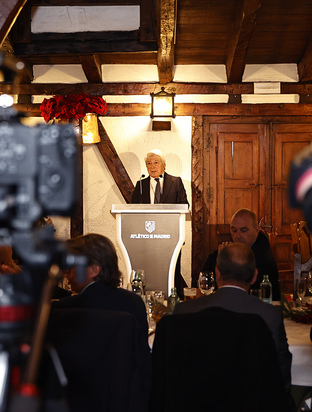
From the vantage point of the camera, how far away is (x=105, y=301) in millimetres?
2379

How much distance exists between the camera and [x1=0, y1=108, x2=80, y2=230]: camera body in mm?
858

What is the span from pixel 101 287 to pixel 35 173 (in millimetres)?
1594

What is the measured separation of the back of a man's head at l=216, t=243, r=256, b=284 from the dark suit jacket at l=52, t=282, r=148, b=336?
0.39m

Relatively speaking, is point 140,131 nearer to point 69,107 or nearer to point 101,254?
point 69,107

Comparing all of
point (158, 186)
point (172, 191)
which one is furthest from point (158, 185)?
point (172, 191)

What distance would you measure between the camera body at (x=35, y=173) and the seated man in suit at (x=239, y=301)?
1.50 m

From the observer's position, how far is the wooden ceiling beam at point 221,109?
23.5 feet

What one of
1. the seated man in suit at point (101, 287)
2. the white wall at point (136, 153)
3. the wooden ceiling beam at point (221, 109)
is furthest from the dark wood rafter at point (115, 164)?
the seated man in suit at point (101, 287)

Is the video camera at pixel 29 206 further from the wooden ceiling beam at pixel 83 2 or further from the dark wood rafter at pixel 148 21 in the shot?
the wooden ceiling beam at pixel 83 2

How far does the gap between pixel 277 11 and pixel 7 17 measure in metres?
3.26

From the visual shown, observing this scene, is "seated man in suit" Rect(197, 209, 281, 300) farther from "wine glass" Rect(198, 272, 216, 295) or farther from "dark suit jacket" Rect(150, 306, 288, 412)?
"dark suit jacket" Rect(150, 306, 288, 412)

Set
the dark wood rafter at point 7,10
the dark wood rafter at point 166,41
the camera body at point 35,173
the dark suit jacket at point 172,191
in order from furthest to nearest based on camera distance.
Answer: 1. the dark suit jacket at point 172,191
2. the dark wood rafter at point 166,41
3. the dark wood rafter at point 7,10
4. the camera body at point 35,173

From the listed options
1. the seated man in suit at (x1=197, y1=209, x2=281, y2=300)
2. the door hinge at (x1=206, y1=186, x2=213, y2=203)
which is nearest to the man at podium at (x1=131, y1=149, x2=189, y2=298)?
the door hinge at (x1=206, y1=186, x2=213, y2=203)

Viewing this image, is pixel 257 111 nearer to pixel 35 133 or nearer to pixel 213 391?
pixel 213 391
